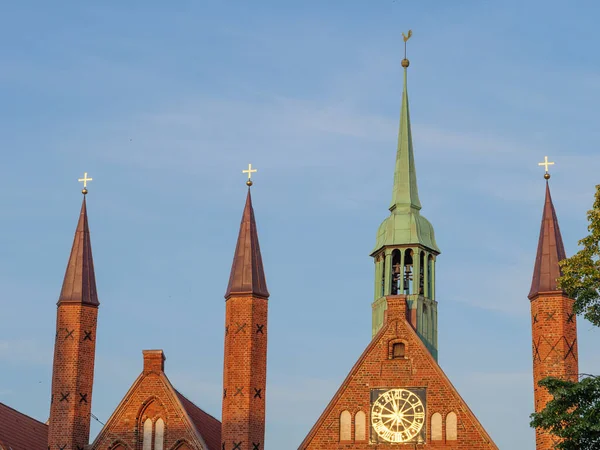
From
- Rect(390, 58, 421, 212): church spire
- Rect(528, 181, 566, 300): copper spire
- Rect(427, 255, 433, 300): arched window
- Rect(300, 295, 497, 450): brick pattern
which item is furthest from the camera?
Rect(390, 58, 421, 212): church spire

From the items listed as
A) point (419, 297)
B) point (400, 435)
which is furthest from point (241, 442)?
point (419, 297)

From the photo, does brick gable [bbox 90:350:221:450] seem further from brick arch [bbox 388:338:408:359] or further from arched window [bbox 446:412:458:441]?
arched window [bbox 446:412:458:441]

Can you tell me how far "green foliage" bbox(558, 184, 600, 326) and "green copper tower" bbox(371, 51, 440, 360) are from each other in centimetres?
1434

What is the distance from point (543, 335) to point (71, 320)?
58.1 ft

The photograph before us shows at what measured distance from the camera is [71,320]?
5397 cm

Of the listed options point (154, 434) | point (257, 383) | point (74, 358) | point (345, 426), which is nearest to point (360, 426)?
point (345, 426)

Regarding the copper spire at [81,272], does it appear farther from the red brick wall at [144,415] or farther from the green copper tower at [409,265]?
the green copper tower at [409,265]

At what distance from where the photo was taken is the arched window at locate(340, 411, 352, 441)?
51250 millimetres

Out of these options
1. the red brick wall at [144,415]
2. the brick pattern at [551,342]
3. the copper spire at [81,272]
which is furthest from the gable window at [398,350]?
the copper spire at [81,272]

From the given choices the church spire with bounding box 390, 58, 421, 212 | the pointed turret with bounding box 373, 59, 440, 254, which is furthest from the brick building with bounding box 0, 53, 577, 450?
the church spire with bounding box 390, 58, 421, 212

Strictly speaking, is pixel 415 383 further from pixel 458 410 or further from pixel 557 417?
pixel 557 417

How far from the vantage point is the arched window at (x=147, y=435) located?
52500 mm

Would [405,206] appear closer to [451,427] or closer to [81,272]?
[451,427]

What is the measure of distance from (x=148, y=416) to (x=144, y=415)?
0.52 ft
